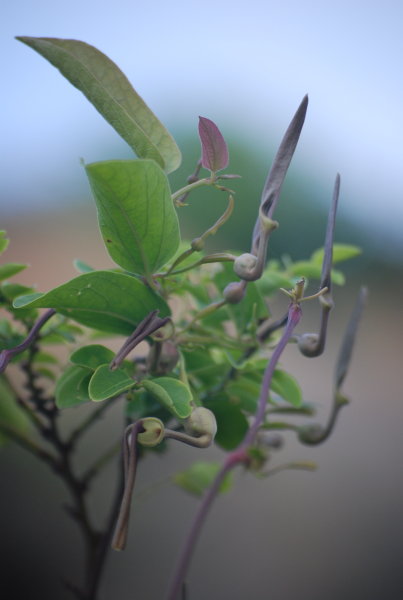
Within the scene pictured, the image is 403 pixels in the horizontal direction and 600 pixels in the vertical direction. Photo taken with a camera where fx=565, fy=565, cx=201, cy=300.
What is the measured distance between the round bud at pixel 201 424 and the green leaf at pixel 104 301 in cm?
8

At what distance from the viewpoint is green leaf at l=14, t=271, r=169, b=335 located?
1.08 ft

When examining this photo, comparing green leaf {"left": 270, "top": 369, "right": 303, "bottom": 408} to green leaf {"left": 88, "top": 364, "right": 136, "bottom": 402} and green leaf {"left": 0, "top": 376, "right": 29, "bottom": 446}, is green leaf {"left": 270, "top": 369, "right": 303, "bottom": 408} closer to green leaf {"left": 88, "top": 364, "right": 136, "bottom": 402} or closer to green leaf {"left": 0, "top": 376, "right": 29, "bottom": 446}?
green leaf {"left": 88, "top": 364, "right": 136, "bottom": 402}

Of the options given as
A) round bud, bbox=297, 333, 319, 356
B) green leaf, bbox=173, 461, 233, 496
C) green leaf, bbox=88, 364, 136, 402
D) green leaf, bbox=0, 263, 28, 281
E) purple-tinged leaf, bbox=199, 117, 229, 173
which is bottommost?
green leaf, bbox=173, 461, 233, 496

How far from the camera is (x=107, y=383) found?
332mm

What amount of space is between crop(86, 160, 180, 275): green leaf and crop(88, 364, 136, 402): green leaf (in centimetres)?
6

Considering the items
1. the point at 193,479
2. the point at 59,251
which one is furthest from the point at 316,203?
the point at 193,479

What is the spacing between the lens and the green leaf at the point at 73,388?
37 cm

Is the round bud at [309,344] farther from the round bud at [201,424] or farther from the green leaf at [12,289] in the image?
the green leaf at [12,289]

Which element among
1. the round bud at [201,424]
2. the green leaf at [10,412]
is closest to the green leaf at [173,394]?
the round bud at [201,424]

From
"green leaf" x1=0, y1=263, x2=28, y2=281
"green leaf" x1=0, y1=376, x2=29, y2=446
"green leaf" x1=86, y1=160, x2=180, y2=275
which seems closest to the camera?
"green leaf" x1=86, y1=160, x2=180, y2=275

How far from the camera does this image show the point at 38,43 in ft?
1.01

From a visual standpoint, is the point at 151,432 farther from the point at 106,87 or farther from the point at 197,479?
the point at 197,479

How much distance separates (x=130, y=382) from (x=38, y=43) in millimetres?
197

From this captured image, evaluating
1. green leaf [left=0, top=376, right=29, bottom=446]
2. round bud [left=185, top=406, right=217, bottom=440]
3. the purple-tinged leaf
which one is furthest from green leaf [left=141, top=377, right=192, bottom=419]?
green leaf [left=0, top=376, right=29, bottom=446]
